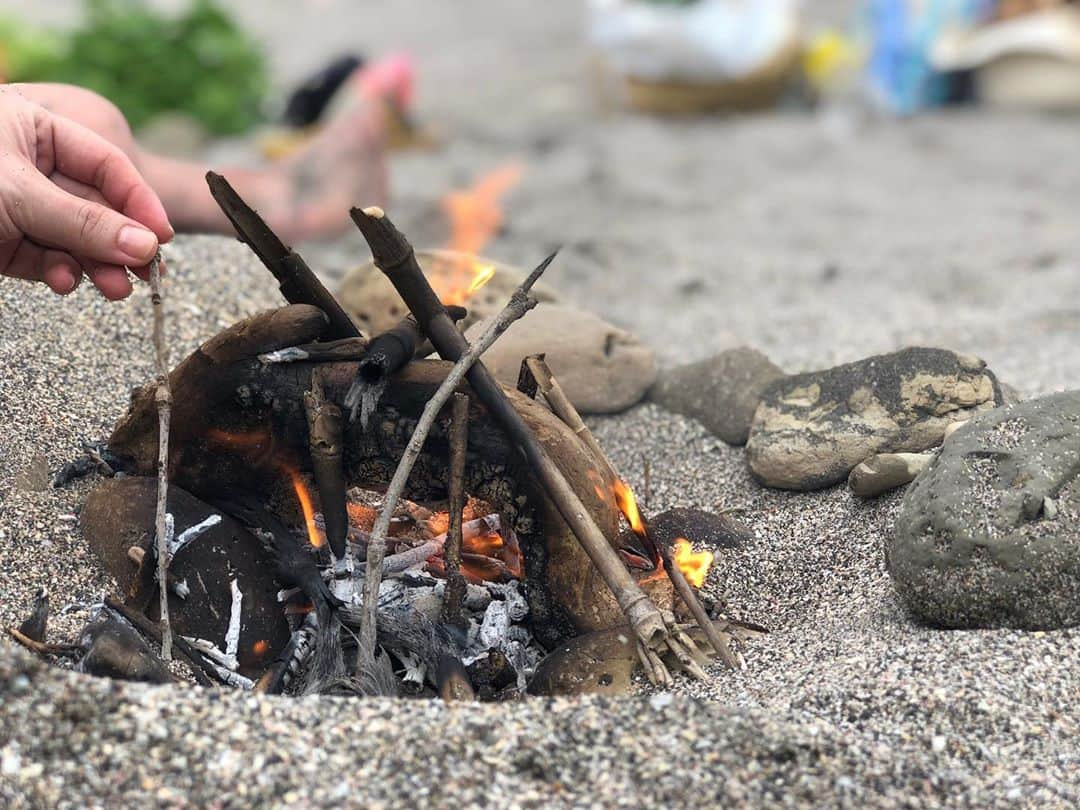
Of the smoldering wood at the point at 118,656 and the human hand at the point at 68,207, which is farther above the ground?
the human hand at the point at 68,207

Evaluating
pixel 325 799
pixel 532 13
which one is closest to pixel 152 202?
pixel 325 799

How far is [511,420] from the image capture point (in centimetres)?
264

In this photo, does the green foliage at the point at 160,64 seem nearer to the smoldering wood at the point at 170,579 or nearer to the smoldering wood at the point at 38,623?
the smoldering wood at the point at 170,579

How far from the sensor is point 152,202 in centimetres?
283

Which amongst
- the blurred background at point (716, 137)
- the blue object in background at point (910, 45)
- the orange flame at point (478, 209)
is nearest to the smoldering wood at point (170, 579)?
the orange flame at point (478, 209)

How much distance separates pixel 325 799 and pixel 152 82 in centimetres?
770

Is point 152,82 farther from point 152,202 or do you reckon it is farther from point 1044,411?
point 1044,411

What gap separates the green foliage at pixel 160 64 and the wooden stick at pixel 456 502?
6724 mm

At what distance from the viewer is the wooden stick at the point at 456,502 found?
260 cm

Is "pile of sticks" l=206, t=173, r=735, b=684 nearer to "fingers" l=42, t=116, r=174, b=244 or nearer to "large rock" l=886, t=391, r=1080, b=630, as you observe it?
"fingers" l=42, t=116, r=174, b=244

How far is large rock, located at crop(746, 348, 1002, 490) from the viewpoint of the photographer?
10.7 feet

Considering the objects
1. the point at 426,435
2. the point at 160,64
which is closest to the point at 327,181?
the point at 160,64

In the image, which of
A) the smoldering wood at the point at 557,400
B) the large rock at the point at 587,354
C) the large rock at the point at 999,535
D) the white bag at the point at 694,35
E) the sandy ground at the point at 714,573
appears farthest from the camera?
the white bag at the point at 694,35

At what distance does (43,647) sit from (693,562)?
4.67ft
